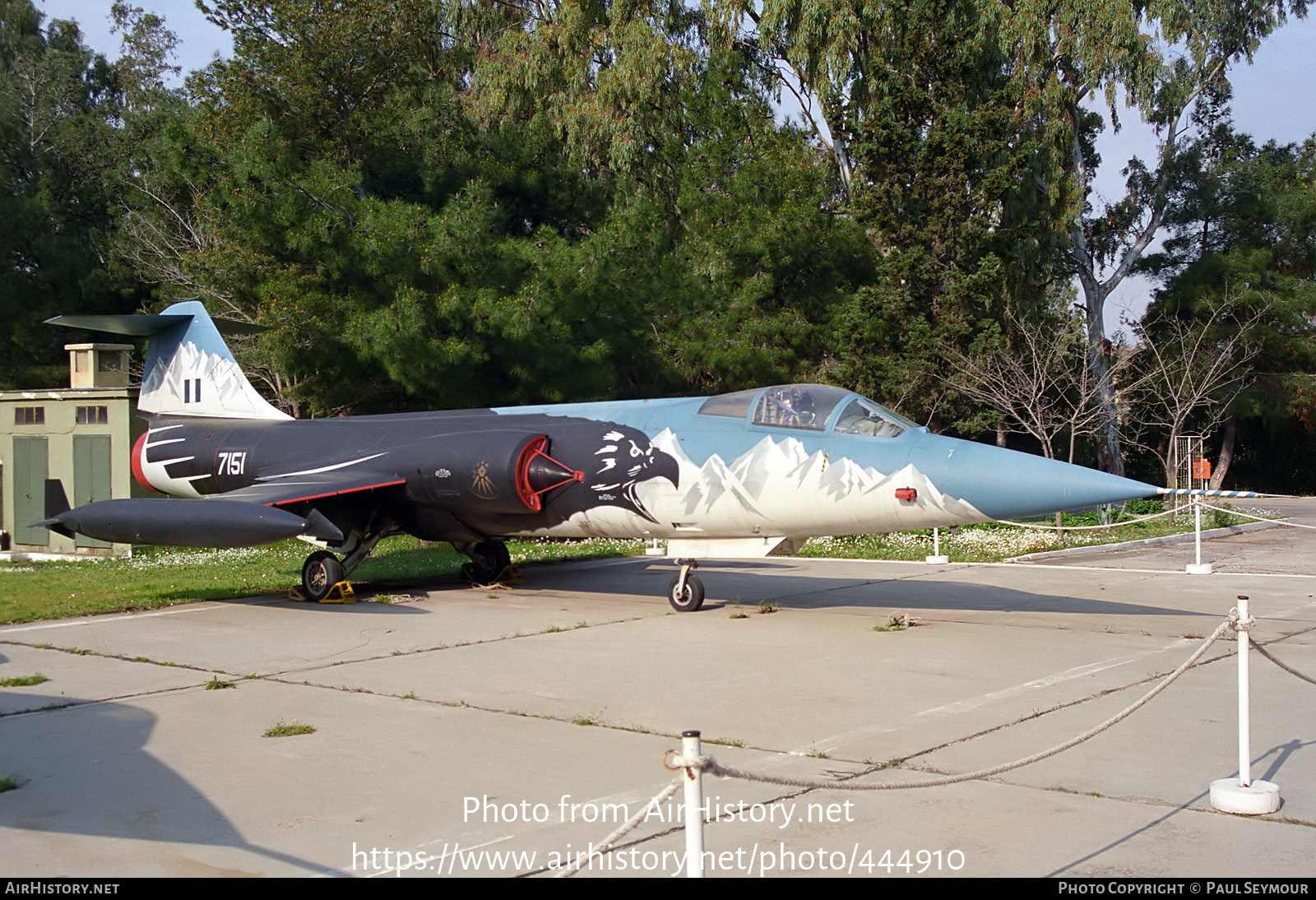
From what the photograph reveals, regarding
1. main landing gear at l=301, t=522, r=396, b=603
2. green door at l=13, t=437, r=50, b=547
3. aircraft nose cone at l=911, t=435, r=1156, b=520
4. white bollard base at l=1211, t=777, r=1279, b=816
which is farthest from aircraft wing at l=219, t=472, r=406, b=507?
white bollard base at l=1211, t=777, r=1279, b=816

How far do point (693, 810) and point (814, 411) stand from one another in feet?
25.6

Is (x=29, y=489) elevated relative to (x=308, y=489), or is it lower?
lower

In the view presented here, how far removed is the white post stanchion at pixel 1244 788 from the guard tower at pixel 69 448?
17.0m

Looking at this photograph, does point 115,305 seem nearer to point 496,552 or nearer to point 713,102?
point 713,102

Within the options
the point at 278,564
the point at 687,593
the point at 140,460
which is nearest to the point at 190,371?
the point at 140,460

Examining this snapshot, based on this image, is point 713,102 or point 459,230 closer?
point 459,230

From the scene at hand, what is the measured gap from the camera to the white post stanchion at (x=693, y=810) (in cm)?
314

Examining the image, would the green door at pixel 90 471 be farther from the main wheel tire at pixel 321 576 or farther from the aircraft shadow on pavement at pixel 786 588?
the main wheel tire at pixel 321 576

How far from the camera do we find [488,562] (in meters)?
14.2

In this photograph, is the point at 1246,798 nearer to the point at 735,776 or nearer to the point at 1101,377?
the point at 735,776

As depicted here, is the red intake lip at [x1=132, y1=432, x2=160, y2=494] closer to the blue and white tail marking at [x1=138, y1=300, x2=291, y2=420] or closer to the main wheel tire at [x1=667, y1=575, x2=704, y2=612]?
the blue and white tail marking at [x1=138, y1=300, x2=291, y2=420]

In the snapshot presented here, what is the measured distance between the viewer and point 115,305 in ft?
101

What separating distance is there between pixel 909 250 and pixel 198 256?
1452 cm

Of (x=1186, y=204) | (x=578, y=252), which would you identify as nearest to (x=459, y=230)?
(x=578, y=252)
